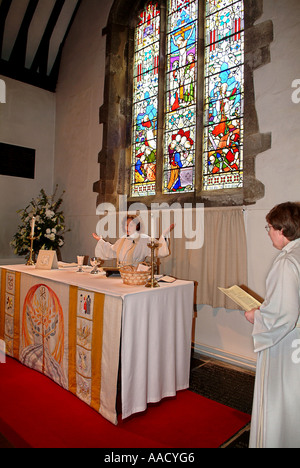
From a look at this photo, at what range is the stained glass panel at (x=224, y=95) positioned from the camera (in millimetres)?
4270

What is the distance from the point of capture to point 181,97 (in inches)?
197

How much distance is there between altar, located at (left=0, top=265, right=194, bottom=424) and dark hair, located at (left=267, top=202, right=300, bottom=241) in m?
1.24

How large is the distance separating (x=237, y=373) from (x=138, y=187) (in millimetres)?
3324

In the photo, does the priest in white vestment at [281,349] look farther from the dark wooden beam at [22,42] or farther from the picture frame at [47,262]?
the dark wooden beam at [22,42]

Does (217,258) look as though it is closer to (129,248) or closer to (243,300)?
(129,248)

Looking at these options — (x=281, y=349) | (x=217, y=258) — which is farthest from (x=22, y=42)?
(x=281, y=349)

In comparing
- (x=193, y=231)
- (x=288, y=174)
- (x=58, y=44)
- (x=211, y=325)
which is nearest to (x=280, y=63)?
(x=288, y=174)

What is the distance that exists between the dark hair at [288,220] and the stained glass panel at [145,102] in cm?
354

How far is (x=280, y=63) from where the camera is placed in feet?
11.9

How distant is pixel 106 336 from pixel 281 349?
136 centimetres

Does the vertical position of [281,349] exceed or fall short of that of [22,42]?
it falls short
